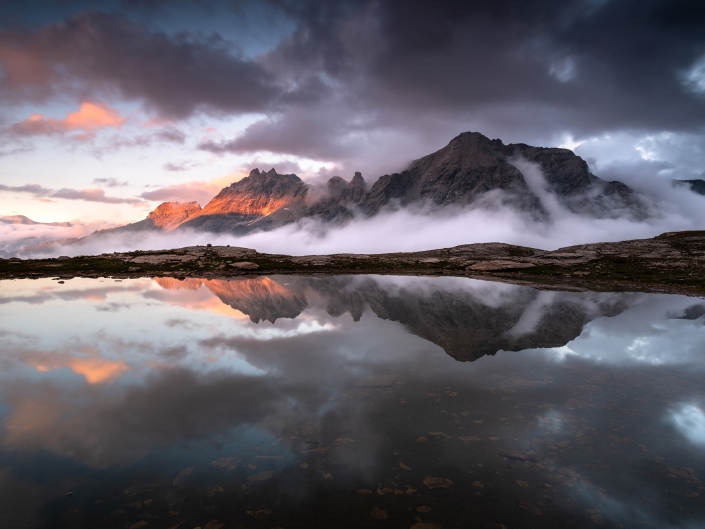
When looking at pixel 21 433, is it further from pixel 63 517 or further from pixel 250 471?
pixel 250 471

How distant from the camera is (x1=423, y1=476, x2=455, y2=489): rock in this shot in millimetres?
10219

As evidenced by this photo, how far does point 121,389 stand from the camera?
1673cm

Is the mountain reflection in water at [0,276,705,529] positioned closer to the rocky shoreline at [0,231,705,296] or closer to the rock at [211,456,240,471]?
the rock at [211,456,240,471]

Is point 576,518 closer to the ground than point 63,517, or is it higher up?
closer to the ground

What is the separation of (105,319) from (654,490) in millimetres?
38587

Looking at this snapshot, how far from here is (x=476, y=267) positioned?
94.8 metres

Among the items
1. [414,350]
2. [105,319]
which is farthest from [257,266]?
[414,350]

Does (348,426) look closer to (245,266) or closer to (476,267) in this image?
(245,266)

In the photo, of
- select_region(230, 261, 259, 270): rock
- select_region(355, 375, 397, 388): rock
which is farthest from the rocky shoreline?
select_region(355, 375, 397, 388): rock

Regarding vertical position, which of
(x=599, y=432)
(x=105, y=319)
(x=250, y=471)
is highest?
(x=105, y=319)

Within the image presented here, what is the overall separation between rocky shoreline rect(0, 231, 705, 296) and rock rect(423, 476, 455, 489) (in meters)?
58.7

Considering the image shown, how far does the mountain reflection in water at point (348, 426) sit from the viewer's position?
941cm

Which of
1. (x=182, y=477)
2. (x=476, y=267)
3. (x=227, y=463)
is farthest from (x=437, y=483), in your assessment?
(x=476, y=267)

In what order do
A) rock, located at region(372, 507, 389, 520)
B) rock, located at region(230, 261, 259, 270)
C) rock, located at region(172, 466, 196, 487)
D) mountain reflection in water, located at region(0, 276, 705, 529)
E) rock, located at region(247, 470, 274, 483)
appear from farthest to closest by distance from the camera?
rock, located at region(230, 261, 259, 270) < rock, located at region(247, 470, 274, 483) < rock, located at region(172, 466, 196, 487) < mountain reflection in water, located at region(0, 276, 705, 529) < rock, located at region(372, 507, 389, 520)
